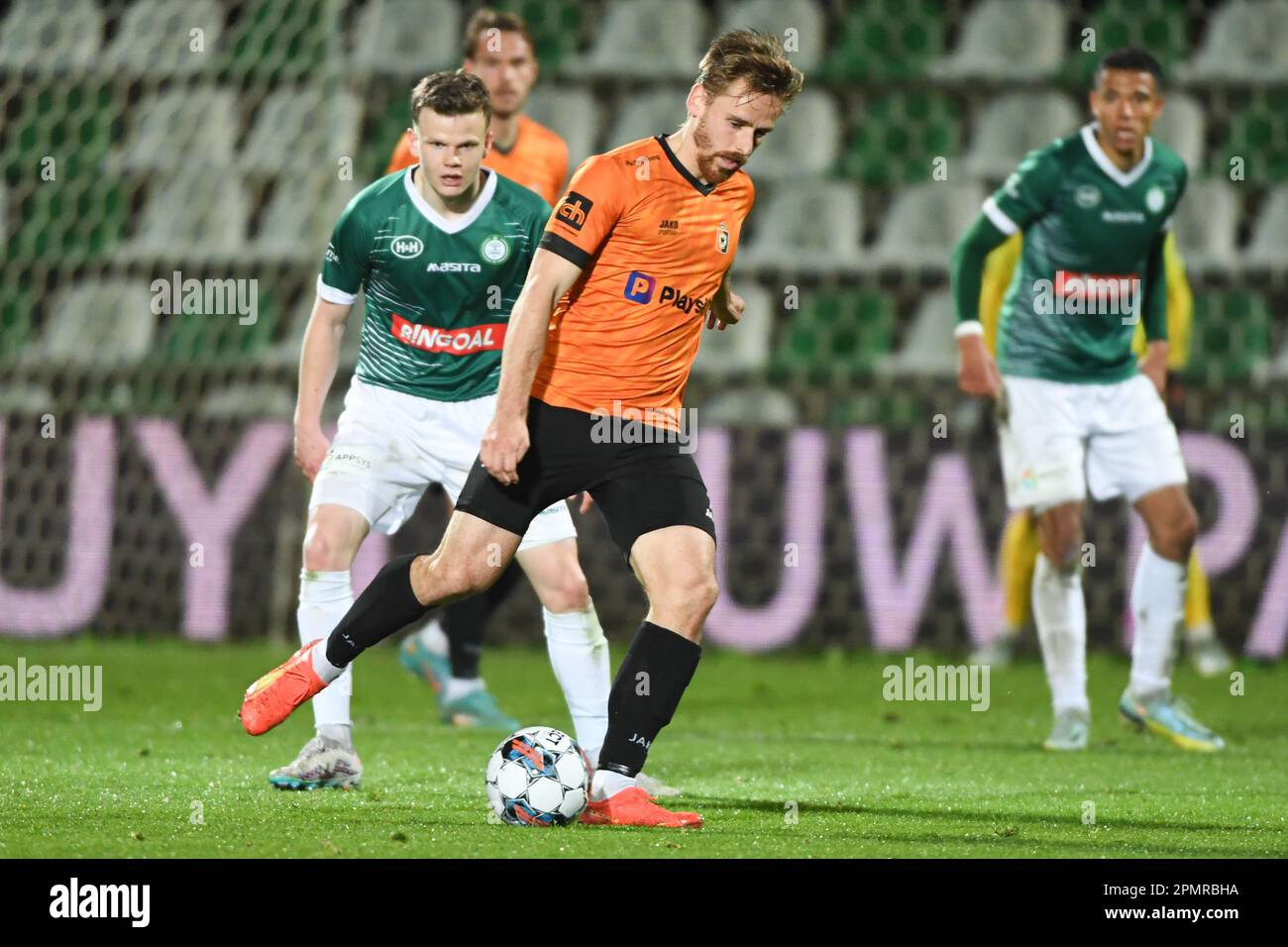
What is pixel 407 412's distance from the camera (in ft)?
17.0

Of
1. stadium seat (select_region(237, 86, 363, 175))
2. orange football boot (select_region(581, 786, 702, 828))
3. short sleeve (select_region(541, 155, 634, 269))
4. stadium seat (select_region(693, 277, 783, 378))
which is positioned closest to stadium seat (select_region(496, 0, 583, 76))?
stadium seat (select_region(237, 86, 363, 175))

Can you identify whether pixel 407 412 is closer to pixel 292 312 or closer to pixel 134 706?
pixel 134 706

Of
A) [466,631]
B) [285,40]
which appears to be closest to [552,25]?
[285,40]

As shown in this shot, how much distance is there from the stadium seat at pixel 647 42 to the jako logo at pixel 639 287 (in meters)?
6.72

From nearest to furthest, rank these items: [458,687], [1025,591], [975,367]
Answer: [975,367], [458,687], [1025,591]

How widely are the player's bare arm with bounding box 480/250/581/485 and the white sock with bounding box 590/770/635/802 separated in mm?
684

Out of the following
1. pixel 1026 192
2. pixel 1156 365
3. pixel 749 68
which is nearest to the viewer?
pixel 749 68

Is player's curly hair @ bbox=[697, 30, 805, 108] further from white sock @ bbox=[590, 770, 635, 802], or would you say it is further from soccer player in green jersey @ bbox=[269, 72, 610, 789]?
white sock @ bbox=[590, 770, 635, 802]

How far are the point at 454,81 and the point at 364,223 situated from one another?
46cm

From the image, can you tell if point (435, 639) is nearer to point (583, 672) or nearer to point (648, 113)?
point (583, 672)

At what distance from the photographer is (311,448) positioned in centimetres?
514

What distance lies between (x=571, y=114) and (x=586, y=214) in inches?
266

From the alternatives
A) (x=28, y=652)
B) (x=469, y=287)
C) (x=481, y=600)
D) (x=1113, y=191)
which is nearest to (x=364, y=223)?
(x=469, y=287)

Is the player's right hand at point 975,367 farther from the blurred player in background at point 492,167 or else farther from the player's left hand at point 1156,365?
the blurred player in background at point 492,167
